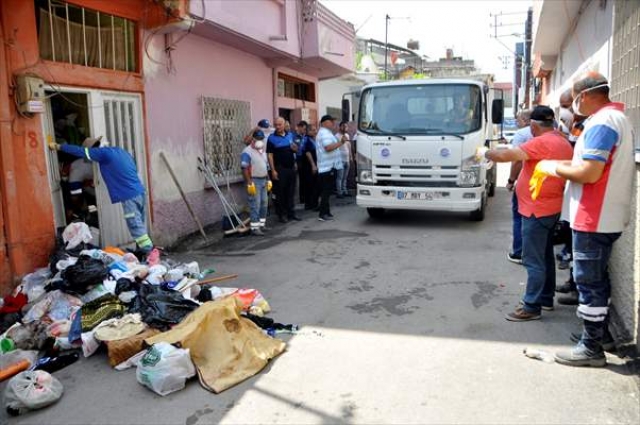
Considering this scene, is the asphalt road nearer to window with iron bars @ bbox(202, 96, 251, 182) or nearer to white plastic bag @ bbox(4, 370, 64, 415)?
white plastic bag @ bbox(4, 370, 64, 415)

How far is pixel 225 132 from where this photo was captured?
30.3ft

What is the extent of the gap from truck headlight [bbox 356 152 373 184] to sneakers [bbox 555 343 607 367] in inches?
199

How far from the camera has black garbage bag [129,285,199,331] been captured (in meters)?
4.11

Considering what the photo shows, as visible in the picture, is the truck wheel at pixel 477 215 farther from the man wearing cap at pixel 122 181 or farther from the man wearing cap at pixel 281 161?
the man wearing cap at pixel 122 181

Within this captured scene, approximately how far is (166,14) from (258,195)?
9.77ft

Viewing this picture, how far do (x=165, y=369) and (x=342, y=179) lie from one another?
910 centimetres

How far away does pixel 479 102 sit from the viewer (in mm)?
7945

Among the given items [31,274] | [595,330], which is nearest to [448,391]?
[595,330]

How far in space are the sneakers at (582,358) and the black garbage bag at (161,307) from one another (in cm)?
283

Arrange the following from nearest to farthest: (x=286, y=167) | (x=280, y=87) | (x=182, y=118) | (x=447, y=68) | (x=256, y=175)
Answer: (x=182, y=118), (x=256, y=175), (x=286, y=167), (x=280, y=87), (x=447, y=68)

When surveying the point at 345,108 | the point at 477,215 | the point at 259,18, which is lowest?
the point at 477,215

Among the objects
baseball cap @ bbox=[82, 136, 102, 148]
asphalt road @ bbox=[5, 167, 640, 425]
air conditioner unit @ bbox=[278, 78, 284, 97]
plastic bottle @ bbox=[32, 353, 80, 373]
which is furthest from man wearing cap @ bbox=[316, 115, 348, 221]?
plastic bottle @ bbox=[32, 353, 80, 373]

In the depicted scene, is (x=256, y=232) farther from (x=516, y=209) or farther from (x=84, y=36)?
(x=516, y=209)

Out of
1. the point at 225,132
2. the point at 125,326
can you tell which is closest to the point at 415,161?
the point at 225,132
